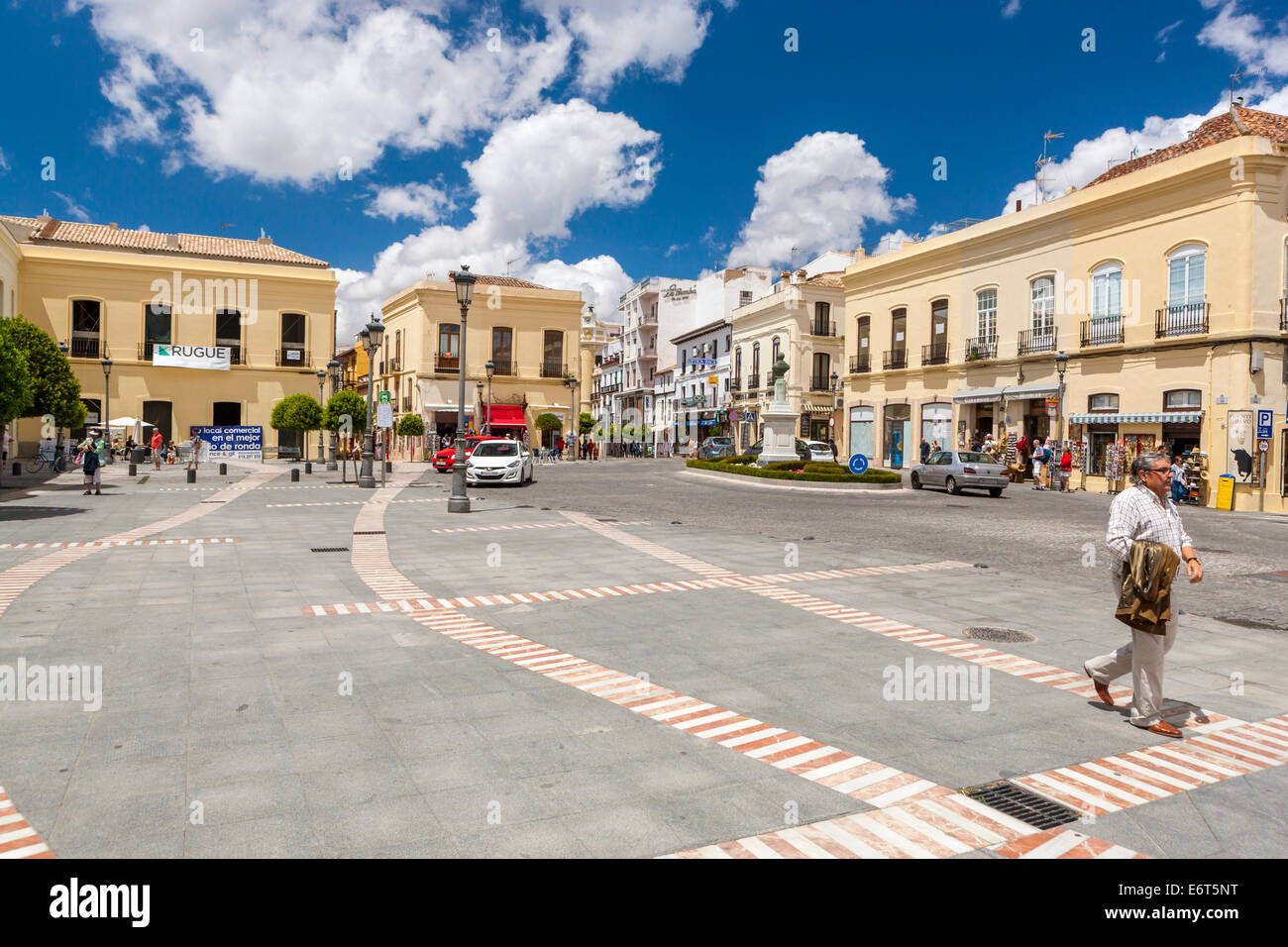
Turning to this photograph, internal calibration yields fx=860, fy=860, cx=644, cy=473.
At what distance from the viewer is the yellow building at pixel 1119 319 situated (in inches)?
989

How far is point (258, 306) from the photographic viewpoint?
157 ft

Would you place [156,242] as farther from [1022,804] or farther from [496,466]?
[1022,804]

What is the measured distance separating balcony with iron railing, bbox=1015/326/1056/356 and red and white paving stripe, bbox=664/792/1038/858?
32064 millimetres

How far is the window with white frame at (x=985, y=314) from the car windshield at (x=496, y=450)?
20.4 meters

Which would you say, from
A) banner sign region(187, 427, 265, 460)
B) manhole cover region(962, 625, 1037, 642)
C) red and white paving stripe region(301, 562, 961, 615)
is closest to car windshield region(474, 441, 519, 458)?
red and white paving stripe region(301, 562, 961, 615)

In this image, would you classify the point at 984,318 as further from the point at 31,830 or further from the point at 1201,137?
the point at 31,830

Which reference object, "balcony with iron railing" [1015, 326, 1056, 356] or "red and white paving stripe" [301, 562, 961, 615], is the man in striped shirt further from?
"balcony with iron railing" [1015, 326, 1056, 356]

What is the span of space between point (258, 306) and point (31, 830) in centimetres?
4918

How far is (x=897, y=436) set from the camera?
135ft

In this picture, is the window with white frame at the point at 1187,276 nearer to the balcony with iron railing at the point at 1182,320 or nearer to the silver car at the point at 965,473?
the balcony with iron railing at the point at 1182,320

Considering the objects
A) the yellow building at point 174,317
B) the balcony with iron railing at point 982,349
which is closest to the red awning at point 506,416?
the yellow building at point 174,317

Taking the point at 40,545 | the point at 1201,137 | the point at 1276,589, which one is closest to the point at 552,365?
the point at 1201,137

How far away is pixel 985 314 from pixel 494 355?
1209 inches

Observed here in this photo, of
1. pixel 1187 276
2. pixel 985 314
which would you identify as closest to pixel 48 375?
pixel 985 314
